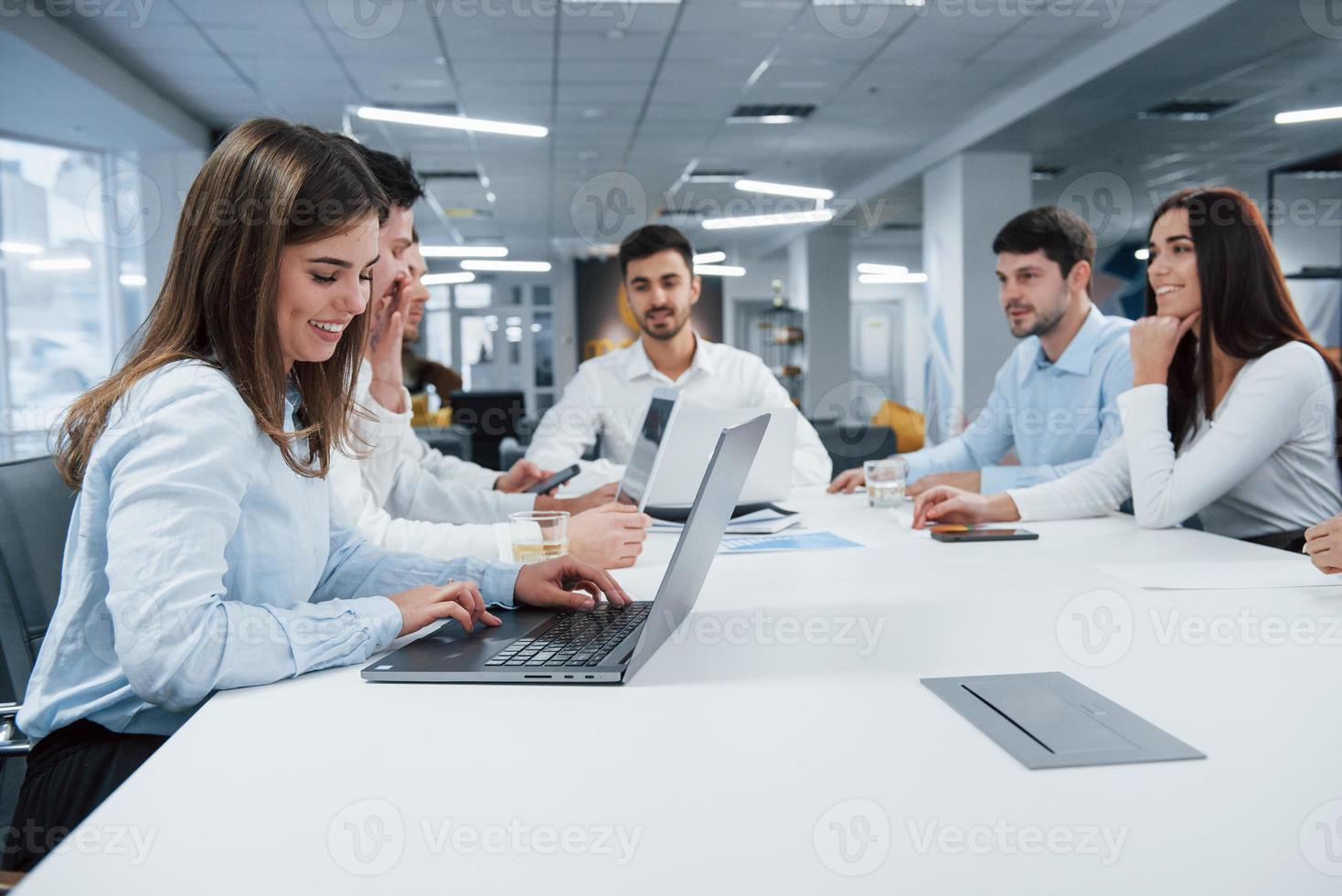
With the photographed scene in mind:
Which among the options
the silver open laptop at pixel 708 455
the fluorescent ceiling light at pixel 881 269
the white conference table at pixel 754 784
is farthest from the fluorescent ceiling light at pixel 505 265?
the white conference table at pixel 754 784

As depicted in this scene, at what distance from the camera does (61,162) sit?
7.30 metres

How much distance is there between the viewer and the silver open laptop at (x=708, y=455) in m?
2.19

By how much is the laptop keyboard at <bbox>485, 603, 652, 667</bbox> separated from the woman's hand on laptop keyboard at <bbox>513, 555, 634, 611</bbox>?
0.02 meters

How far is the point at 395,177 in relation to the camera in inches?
95.3

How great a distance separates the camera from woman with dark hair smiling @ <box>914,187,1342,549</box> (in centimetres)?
205

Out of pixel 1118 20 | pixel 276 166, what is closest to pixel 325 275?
pixel 276 166

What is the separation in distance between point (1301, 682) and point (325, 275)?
4.02 feet

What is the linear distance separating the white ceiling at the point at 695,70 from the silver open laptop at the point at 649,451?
369cm

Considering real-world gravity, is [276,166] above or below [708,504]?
above

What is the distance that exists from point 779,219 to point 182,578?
10845 millimetres

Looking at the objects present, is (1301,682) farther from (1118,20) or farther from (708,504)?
(1118,20)

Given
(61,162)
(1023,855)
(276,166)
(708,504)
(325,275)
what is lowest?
(1023,855)

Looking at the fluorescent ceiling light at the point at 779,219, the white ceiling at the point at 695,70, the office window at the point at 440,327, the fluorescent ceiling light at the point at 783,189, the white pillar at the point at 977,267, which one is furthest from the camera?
the office window at the point at 440,327

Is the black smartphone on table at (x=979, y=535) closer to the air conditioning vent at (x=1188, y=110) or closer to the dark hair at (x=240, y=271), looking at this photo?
the dark hair at (x=240, y=271)
